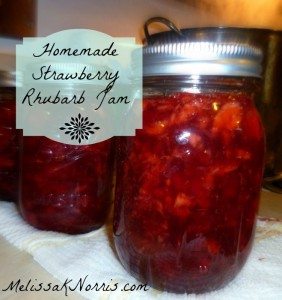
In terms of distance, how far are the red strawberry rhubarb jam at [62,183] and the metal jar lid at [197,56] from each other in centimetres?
18

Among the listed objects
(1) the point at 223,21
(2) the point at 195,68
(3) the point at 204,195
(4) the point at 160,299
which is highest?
(1) the point at 223,21

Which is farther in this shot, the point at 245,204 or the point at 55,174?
the point at 55,174

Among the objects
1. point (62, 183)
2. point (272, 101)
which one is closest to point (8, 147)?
point (62, 183)

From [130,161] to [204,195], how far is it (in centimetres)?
8

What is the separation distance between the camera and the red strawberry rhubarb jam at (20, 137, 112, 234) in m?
0.44

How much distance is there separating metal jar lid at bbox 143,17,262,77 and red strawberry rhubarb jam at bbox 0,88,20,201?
29 centimetres

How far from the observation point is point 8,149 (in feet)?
1.80

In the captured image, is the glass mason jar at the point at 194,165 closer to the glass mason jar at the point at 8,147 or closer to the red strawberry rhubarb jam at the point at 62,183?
the red strawberry rhubarb jam at the point at 62,183

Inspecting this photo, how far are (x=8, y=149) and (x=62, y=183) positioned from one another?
0.52 ft

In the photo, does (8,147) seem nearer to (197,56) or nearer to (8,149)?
(8,149)

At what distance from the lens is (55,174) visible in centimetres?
44

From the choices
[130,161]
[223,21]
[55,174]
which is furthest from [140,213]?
[223,21]

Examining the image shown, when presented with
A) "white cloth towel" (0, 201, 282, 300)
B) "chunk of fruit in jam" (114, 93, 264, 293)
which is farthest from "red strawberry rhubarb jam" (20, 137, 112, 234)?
"chunk of fruit in jam" (114, 93, 264, 293)

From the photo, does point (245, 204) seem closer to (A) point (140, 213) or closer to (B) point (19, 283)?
(A) point (140, 213)
